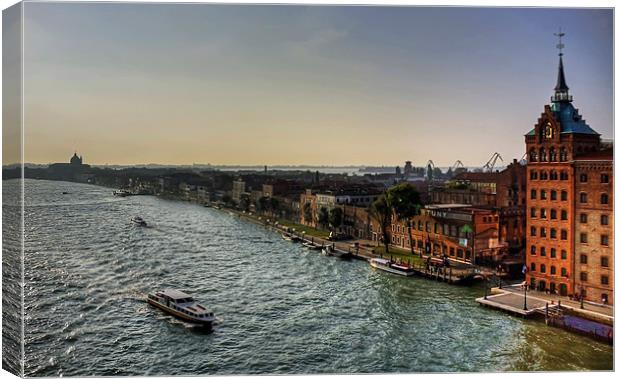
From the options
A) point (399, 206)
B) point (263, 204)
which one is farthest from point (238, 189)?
point (399, 206)

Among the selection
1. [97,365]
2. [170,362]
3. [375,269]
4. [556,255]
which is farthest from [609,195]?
[97,365]

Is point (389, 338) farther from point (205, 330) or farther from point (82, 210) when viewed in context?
point (82, 210)

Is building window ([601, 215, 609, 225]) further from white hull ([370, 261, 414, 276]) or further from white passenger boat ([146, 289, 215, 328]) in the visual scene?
white passenger boat ([146, 289, 215, 328])

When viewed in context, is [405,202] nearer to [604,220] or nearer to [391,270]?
[391,270]

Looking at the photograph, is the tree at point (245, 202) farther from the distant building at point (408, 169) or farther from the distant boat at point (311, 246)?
the distant building at point (408, 169)

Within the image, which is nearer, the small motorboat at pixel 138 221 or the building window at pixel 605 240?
the building window at pixel 605 240

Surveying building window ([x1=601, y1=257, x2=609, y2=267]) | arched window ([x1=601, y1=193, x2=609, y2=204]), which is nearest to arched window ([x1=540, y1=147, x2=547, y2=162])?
arched window ([x1=601, y1=193, x2=609, y2=204])

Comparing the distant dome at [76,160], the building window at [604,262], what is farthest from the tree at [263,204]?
the building window at [604,262]
